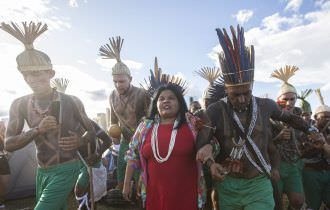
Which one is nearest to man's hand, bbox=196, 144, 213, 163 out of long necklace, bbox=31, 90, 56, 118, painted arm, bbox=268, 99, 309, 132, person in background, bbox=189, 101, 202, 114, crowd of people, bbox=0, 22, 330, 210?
crowd of people, bbox=0, 22, 330, 210

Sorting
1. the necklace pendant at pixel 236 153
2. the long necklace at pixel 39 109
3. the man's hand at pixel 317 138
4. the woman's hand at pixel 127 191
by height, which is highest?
the long necklace at pixel 39 109

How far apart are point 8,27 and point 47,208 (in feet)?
7.02

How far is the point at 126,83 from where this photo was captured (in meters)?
6.76

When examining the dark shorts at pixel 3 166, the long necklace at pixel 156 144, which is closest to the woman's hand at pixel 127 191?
the long necklace at pixel 156 144

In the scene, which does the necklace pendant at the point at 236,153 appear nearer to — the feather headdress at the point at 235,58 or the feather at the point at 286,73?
the feather headdress at the point at 235,58

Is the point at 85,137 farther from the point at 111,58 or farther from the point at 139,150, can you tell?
the point at 111,58

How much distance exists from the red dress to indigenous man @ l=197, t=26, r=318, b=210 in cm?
22

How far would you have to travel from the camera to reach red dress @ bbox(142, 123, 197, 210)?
151 inches

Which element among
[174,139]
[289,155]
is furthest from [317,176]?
[174,139]

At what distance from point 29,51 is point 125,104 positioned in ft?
7.97

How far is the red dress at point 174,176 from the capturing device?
384 centimetres

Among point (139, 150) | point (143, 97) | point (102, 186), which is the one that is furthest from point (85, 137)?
point (143, 97)

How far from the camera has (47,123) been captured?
4.13 meters

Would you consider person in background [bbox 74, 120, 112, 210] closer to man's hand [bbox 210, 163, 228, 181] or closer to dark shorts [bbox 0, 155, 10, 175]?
man's hand [bbox 210, 163, 228, 181]
